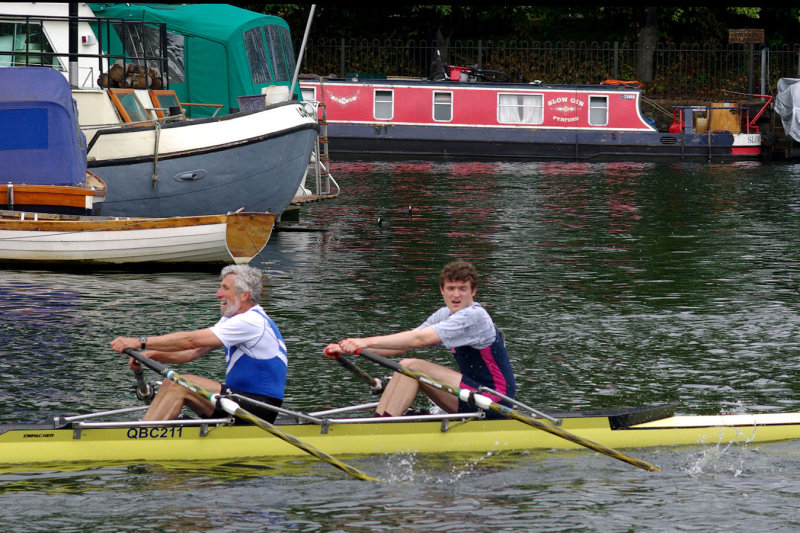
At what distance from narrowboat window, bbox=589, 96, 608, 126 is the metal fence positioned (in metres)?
4.42

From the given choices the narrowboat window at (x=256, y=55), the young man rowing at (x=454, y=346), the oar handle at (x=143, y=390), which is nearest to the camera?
the young man rowing at (x=454, y=346)

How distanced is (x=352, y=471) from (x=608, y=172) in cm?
2682

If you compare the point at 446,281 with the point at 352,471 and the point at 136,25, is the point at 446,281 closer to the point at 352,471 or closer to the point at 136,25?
the point at 352,471

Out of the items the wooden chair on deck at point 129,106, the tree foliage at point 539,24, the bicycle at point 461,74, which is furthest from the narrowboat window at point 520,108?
the wooden chair on deck at point 129,106

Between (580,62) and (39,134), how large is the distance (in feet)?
89.8

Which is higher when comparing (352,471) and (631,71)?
(631,71)

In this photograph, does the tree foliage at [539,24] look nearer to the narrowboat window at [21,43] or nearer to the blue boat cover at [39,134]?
the narrowboat window at [21,43]

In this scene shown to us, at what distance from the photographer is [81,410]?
10.5 m

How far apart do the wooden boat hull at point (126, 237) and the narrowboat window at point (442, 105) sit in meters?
20.5

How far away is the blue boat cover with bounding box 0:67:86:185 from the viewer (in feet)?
62.4

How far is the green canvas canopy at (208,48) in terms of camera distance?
1145 inches

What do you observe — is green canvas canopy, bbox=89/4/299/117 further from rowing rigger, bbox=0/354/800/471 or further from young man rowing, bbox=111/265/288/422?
young man rowing, bbox=111/265/288/422

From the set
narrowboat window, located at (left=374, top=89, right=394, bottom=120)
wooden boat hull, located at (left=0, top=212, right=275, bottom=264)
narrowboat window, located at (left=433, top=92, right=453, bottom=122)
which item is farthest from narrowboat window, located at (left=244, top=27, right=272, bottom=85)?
wooden boat hull, located at (left=0, top=212, right=275, bottom=264)

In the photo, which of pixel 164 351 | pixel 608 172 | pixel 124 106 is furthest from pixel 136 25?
pixel 164 351
